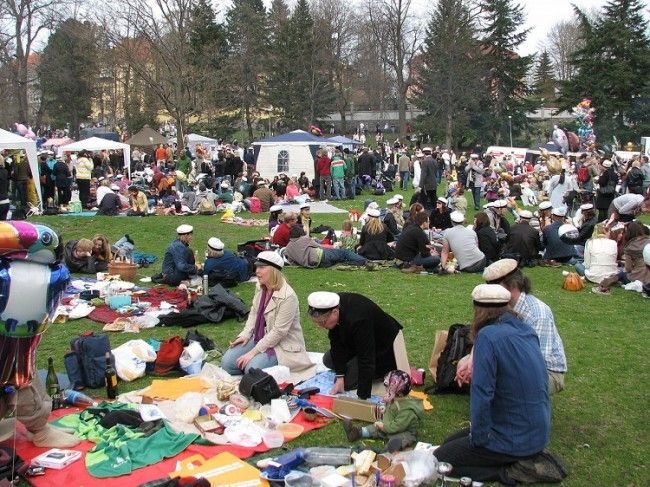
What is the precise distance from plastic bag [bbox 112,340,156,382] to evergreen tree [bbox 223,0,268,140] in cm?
4158

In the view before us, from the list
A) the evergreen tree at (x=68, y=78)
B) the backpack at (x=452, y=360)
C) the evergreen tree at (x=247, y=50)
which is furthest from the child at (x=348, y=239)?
the evergreen tree at (x=68, y=78)

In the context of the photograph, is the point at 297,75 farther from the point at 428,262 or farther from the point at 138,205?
the point at 428,262

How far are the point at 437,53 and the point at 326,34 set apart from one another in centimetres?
889

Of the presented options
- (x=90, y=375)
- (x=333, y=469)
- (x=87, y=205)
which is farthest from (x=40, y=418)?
(x=87, y=205)

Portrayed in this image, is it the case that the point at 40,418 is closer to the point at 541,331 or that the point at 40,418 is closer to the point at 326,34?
the point at 541,331

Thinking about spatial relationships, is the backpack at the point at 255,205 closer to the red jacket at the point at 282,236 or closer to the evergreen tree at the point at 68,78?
the red jacket at the point at 282,236

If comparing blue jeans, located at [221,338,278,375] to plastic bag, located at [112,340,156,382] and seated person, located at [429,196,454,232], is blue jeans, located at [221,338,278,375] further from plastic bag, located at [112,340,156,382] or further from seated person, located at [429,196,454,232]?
seated person, located at [429,196,454,232]

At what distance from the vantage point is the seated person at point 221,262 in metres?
9.78

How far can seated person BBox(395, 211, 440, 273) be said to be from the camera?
11.2 meters

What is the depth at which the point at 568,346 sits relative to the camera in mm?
7246

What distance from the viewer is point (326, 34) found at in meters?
49.9

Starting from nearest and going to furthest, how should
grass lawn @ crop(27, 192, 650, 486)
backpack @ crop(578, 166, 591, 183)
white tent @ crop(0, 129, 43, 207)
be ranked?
grass lawn @ crop(27, 192, 650, 486) → white tent @ crop(0, 129, 43, 207) → backpack @ crop(578, 166, 591, 183)

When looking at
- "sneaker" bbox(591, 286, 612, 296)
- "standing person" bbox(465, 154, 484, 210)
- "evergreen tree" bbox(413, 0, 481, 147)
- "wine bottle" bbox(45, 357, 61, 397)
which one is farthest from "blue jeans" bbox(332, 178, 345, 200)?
"evergreen tree" bbox(413, 0, 481, 147)

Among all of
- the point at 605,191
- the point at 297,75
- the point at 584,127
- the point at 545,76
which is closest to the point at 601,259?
the point at 605,191
